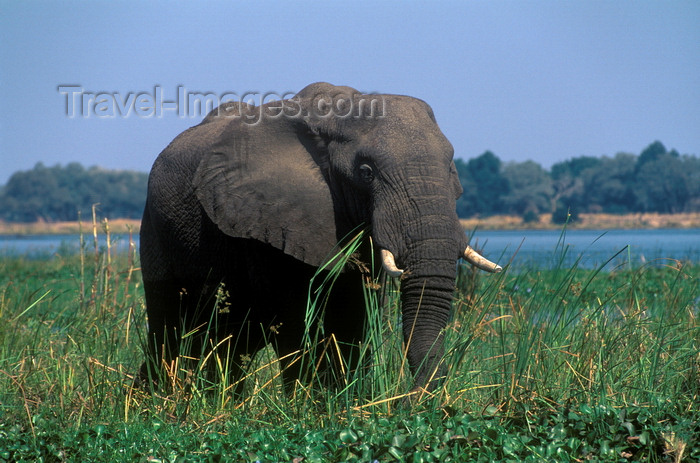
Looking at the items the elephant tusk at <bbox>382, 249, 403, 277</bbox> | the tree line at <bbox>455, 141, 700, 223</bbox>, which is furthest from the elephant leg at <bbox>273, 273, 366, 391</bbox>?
the tree line at <bbox>455, 141, 700, 223</bbox>

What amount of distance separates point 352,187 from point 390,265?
602 millimetres

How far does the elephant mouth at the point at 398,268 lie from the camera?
13.9ft

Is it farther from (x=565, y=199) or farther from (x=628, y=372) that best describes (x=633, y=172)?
(x=628, y=372)

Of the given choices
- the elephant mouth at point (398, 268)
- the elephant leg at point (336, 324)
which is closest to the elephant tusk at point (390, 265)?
the elephant mouth at point (398, 268)

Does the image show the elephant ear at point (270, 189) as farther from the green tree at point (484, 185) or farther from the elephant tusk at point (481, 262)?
the green tree at point (484, 185)

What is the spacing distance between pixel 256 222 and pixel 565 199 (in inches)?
3479

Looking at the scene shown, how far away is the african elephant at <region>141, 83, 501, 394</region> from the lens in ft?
14.5

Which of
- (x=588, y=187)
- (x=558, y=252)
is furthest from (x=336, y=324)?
(x=588, y=187)

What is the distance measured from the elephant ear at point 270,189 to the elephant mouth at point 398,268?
457mm

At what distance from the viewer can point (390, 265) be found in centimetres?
433

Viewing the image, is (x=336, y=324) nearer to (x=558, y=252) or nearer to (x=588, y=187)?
(x=558, y=252)

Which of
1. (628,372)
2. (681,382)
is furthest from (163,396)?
(681,382)

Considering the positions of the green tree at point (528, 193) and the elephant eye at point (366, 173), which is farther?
the green tree at point (528, 193)

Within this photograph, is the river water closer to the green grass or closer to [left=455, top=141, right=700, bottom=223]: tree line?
the green grass
